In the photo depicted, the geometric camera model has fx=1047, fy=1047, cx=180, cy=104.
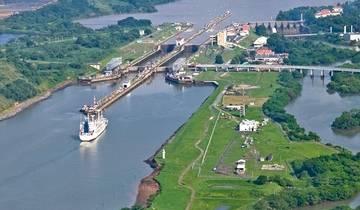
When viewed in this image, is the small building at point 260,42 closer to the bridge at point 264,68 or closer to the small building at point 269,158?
the bridge at point 264,68

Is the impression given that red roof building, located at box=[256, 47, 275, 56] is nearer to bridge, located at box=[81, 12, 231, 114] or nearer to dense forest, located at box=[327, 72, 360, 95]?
bridge, located at box=[81, 12, 231, 114]

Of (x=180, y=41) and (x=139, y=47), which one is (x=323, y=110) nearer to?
(x=180, y=41)

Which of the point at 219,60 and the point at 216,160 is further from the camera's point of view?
the point at 219,60

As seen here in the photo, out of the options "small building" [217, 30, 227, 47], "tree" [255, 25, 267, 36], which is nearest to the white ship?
"small building" [217, 30, 227, 47]

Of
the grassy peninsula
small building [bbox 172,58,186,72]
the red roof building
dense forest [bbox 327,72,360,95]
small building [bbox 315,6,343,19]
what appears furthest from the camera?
small building [bbox 315,6,343,19]

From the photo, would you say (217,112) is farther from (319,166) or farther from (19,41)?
(19,41)

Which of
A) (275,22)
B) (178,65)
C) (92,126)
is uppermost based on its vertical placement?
(92,126)

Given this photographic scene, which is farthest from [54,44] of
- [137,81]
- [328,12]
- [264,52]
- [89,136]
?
[89,136]

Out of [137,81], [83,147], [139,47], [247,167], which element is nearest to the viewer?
[247,167]
